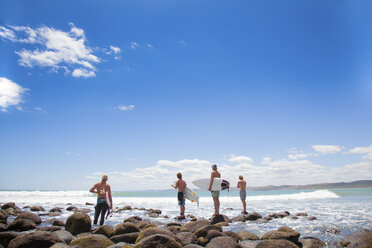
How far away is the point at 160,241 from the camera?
511 cm

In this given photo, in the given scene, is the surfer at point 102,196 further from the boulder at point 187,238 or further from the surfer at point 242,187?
the surfer at point 242,187

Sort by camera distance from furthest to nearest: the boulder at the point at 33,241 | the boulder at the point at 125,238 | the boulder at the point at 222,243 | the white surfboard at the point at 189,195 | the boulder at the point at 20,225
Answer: the white surfboard at the point at 189,195, the boulder at the point at 20,225, the boulder at the point at 125,238, the boulder at the point at 222,243, the boulder at the point at 33,241

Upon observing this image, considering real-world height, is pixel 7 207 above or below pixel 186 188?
below

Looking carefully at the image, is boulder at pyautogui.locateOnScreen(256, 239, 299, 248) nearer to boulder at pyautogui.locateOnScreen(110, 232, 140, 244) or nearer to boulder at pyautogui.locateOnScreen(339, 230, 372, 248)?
boulder at pyautogui.locateOnScreen(339, 230, 372, 248)

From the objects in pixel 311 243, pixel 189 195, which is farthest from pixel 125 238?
pixel 189 195

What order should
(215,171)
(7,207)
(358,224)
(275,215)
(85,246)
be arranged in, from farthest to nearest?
(7,207) → (275,215) → (215,171) → (358,224) → (85,246)

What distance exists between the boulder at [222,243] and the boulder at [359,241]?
10.2ft

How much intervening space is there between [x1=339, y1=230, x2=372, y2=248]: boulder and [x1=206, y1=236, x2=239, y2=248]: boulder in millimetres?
3123

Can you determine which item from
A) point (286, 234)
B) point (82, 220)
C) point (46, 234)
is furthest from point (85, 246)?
point (286, 234)

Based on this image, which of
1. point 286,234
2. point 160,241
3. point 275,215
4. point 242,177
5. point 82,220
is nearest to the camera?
point 160,241

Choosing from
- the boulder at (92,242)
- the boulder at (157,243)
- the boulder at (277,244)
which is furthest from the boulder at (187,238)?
the boulder at (92,242)

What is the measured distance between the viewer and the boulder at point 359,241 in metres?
6.20

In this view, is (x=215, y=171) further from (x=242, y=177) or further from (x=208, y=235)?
(x=208, y=235)

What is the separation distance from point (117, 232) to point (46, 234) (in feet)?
7.17
